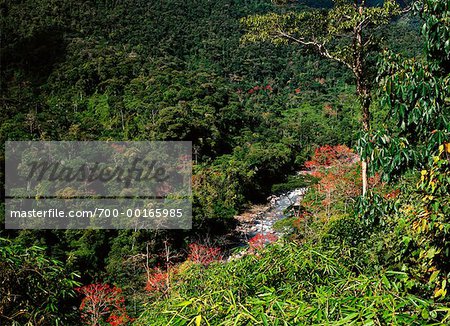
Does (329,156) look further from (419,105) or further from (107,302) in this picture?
(419,105)

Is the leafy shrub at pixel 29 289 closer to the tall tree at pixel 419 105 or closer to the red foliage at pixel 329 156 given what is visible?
the tall tree at pixel 419 105

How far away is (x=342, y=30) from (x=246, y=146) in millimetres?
26692

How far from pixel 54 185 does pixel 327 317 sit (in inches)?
867

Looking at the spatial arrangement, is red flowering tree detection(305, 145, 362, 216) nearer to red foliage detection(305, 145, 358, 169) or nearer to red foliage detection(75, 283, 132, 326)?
red foliage detection(305, 145, 358, 169)

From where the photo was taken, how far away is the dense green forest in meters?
1.81

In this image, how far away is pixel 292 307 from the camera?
1.28 metres

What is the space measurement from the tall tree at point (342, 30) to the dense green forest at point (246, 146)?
0.03m

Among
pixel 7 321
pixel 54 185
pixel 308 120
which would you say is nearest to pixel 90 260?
pixel 54 185

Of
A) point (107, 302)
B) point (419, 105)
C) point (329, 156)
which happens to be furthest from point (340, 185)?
point (419, 105)

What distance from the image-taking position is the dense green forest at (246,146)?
71.1 inches

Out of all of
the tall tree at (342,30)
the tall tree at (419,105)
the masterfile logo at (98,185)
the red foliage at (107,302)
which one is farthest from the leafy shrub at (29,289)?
the masterfile logo at (98,185)

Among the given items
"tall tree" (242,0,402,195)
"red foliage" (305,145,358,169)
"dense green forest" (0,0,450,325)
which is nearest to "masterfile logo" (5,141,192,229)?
"dense green forest" (0,0,450,325)

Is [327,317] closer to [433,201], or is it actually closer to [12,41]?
[433,201]

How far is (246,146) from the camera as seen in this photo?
3209cm
